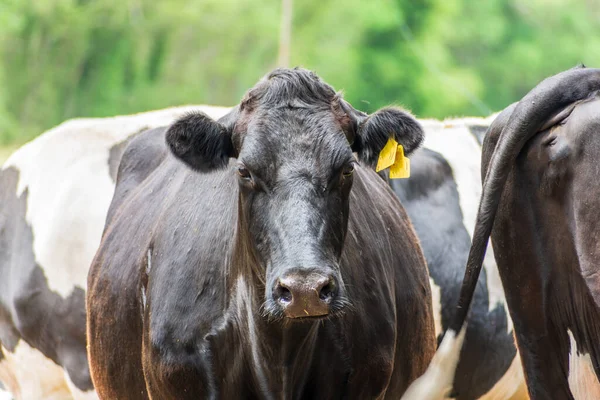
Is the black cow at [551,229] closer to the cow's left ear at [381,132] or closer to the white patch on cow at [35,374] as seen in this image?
the cow's left ear at [381,132]

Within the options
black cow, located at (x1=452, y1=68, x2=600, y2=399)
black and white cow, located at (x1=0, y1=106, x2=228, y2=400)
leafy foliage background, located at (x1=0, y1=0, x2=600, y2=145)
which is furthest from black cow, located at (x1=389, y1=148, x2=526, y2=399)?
leafy foliage background, located at (x1=0, y1=0, x2=600, y2=145)

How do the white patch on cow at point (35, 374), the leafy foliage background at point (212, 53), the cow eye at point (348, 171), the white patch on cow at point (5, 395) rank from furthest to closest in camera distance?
the leafy foliage background at point (212, 53) < the white patch on cow at point (5, 395) < the white patch on cow at point (35, 374) < the cow eye at point (348, 171)

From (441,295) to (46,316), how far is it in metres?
2.50

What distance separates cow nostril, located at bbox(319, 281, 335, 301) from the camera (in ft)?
12.1

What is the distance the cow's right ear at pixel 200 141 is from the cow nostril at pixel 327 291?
869mm

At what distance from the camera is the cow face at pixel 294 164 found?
3.75 meters

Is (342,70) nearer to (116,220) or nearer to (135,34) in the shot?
(135,34)

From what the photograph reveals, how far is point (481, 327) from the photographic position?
6.50 m

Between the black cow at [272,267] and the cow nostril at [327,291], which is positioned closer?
the cow nostril at [327,291]

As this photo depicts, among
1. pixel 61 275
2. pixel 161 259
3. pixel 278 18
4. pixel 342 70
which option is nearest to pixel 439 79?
pixel 342 70

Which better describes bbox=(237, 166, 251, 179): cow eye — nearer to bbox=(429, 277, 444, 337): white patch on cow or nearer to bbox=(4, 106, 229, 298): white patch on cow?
bbox=(429, 277, 444, 337): white patch on cow

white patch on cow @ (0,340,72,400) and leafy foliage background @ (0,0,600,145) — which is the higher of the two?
leafy foliage background @ (0,0,600,145)

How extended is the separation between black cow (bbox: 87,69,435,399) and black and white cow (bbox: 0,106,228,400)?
198 cm

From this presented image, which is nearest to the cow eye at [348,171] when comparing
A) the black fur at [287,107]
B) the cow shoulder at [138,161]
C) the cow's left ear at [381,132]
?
the black fur at [287,107]
